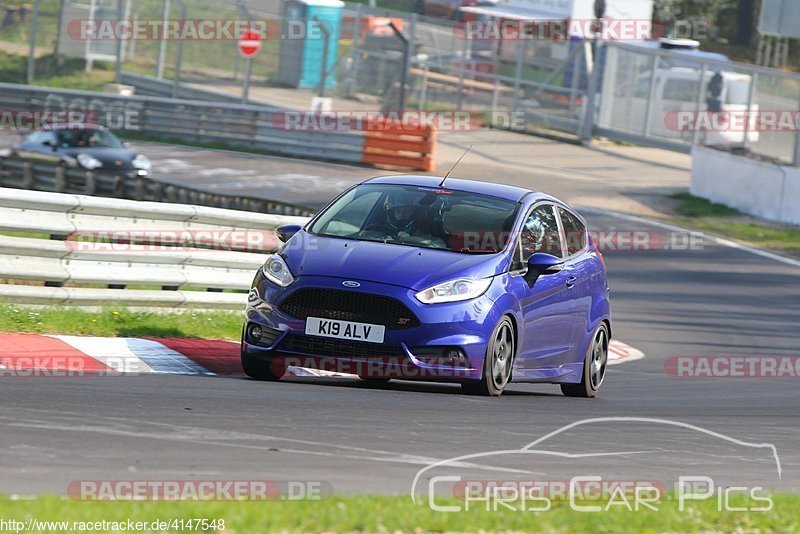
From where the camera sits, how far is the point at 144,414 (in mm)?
7305

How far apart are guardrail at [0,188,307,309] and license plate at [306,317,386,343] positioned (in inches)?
128

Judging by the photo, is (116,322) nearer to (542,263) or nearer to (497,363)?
(497,363)

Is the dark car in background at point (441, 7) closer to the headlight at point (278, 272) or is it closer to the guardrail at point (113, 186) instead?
the guardrail at point (113, 186)

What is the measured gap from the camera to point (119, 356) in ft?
32.6

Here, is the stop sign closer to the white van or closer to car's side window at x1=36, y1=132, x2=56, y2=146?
car's side window at x1=36, y1=132, x2=56, y2=146

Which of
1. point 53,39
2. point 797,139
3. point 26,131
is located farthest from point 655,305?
point 53,39

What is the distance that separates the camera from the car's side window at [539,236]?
32.9 ft

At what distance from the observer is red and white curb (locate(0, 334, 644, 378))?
928 centimetres

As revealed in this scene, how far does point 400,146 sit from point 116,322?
73.2 ft

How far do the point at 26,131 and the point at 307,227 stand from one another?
29017mm

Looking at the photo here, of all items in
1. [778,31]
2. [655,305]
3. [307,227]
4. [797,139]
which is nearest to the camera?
[307,227]

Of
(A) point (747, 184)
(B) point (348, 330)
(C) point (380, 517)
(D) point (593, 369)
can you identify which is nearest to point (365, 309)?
(B) point (348, 330)

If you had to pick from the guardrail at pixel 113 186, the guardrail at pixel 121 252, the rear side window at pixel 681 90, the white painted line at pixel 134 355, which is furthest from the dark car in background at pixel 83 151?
the white painted line at pixel 134 355

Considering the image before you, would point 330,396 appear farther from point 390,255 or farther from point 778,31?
point 778,31
